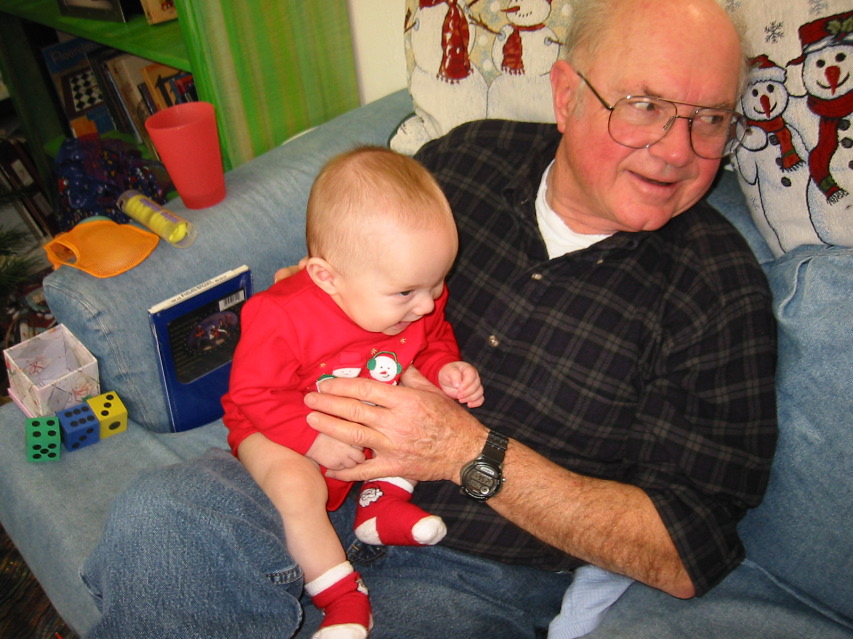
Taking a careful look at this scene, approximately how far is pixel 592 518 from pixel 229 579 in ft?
1.97

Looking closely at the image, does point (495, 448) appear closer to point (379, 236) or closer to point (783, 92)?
point (379, 236)

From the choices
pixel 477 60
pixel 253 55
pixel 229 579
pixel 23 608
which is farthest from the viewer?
pixel 253 55

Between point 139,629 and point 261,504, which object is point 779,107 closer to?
point 261,504

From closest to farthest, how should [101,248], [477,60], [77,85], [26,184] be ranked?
1. [101,248]
2. [477,60]
3. [77,85]
4. [26,184]

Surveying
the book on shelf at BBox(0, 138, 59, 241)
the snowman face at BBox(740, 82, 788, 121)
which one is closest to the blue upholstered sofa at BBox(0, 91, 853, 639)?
the snowman face at BBox(740, 82, 788, 121)

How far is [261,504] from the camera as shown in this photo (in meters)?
0.98

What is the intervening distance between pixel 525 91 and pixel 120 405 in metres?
1.13

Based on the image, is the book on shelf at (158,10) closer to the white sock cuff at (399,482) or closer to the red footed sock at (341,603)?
the white sock cuff at (399,482)

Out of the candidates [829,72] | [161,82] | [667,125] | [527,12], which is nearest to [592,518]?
[667,125]

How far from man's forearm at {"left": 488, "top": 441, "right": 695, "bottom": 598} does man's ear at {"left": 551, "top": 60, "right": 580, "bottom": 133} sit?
66 cm

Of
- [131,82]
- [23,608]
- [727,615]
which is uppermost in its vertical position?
[131,82]

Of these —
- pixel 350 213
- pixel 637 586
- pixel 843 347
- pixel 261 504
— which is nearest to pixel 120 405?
pixel 261 504

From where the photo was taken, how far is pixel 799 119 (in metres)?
0.97

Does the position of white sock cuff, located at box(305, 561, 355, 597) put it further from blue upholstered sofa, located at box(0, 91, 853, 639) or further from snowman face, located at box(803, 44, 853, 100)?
snowman face, located at box(803, 44, 853, 100)
